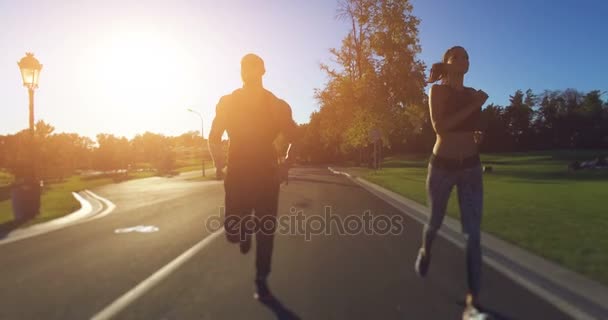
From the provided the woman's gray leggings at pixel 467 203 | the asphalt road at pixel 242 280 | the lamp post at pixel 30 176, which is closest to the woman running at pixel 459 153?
the woman's gray leggings at pixel 467 203

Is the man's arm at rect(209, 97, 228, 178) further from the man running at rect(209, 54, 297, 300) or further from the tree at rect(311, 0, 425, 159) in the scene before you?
the tree at rect(311, 0, 425, 159)

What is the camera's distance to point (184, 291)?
4.44 metres

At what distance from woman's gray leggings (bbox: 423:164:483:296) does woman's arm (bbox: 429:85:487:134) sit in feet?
1.32

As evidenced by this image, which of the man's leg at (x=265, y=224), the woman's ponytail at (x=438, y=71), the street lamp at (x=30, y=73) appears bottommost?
the man's leg at (x=265, y=224)

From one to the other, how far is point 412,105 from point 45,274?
3221cm

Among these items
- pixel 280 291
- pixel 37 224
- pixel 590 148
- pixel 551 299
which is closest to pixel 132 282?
pixel 280 291

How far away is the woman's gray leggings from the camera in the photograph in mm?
3818

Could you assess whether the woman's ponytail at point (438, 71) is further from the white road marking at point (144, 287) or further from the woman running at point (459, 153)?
the white road marking at point (144, 287)

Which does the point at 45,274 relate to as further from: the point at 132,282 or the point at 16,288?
the point at 132,282

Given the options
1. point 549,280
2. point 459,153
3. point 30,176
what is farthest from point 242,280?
point 30,176

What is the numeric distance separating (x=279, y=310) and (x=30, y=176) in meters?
10.7

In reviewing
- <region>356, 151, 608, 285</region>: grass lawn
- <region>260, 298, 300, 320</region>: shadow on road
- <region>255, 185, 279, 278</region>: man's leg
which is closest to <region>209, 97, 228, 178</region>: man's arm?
<region>255, 185, 279, 278</region>: man's leg

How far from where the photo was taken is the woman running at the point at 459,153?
12.6ft

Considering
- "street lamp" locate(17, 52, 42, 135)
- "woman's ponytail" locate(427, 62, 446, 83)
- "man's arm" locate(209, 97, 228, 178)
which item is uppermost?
"street lamp" locate(17, 52, 42, 135)
